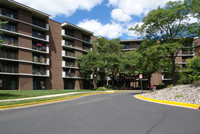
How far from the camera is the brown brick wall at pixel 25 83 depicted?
26250 millimetres

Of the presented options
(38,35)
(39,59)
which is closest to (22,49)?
(39,59)

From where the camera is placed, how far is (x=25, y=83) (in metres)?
26.9

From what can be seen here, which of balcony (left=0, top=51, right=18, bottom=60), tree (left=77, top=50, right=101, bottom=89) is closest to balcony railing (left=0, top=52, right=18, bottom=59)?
balcony (left=0, top=51, right=18, bottom=60)

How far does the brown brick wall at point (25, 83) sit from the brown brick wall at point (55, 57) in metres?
3.90

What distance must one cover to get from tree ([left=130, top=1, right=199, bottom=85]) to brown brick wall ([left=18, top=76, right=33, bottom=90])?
2027cm

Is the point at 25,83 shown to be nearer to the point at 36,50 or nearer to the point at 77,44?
the point at 36,50

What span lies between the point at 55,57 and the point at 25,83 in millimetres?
8841

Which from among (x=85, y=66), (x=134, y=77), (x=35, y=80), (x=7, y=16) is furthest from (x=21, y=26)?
(x=134, y=77)

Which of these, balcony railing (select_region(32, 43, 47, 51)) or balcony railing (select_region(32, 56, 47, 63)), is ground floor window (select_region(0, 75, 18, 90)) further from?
balcony railing (select_region(32, 43, 47, 51))

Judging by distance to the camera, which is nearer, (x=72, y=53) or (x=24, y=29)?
(x=24, y=29)

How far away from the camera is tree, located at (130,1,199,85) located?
1811cm

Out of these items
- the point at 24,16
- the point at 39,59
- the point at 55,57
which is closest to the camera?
the point at 24,16

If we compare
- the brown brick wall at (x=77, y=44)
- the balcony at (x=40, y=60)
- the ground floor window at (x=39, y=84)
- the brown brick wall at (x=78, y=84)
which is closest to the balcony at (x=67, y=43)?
the brown brick wall at (x=77, y=44)

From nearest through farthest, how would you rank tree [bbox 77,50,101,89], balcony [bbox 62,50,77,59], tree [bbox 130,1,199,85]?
tree [bbox 130,1,199,85] < balcony [bbox 62,50,77,59] < tree [bbox 77,50,101,89]
